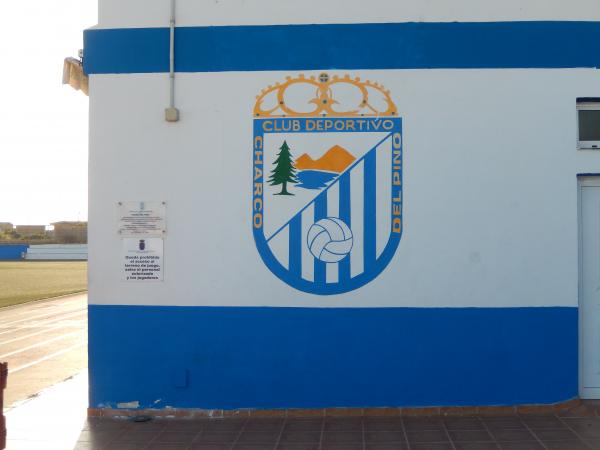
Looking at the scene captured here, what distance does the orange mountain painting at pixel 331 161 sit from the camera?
6387 mm

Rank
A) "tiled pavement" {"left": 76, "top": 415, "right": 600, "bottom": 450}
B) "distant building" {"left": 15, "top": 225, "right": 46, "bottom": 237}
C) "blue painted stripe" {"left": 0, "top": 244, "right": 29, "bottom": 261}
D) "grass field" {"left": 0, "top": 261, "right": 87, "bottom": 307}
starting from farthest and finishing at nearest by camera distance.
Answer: "distant building" {"left": 15, "top": 225, "right": 46, "bottom": 237} → "blue painted stripe" {"left": 0, "top": 244, "right": 29, "bottom": 261} → "grass field" {"left": 0, "top": 261, "right": 87, "bottom": 307} → "tiled pavement" {"left": 76, "top": 415, "right": 600, "bottom": 450}

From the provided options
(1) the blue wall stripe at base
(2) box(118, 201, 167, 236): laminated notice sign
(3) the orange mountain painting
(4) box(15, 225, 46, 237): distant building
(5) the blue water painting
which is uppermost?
(4) box(15, 225, 46, 237): distant building

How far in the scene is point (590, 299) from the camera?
21.3 ft

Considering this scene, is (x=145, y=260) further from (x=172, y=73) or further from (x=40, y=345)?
(x=40, y=345)

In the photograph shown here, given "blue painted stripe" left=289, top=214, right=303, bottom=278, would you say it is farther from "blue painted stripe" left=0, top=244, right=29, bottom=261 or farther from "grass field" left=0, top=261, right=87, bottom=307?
"blue painted stripe" left=0, top=244, right=29, bottom=261

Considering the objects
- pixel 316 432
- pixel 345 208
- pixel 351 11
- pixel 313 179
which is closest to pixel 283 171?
pixel 313 179

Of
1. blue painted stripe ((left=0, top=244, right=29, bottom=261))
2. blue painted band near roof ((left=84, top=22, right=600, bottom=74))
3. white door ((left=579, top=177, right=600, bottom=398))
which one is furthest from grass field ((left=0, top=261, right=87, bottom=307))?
blue painted stripe ((left=0, top=244, right=29, bottom=261))

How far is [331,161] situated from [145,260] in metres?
2.34

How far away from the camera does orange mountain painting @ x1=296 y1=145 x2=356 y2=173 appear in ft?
21.0

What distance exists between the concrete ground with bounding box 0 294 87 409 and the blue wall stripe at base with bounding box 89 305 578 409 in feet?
7.92

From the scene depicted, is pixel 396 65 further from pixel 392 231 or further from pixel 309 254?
pixel 309 254

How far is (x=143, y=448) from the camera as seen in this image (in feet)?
18.2

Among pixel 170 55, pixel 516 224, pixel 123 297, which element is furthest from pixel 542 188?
pixel 123 297

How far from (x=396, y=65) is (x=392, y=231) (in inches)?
72.0
